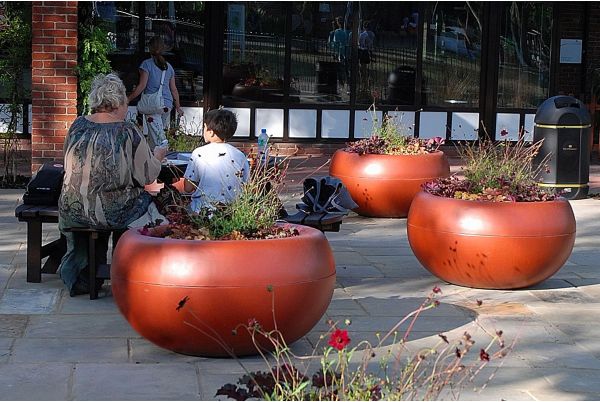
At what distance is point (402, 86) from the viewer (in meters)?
17.2

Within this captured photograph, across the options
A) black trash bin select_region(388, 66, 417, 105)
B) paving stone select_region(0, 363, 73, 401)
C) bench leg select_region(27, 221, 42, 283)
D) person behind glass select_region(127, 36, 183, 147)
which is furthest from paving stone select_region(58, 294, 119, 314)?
black trash bin select_region(388, 66, 417, 105)

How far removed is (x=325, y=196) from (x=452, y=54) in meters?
9.24

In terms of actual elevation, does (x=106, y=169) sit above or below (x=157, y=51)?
below

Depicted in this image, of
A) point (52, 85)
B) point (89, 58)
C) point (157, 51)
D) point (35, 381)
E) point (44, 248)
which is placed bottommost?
point (35, 381)

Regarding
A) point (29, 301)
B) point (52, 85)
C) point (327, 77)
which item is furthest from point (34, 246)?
point (327, 77)

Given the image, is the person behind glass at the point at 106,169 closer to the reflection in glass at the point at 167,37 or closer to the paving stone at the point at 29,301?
the paving stone at the point at 29,301

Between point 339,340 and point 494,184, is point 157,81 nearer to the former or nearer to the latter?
point 494,184

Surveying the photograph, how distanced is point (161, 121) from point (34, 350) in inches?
281

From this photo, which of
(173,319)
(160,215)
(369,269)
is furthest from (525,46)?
(173,319)

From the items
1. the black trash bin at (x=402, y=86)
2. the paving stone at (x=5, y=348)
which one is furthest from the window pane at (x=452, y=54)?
the paving stone at (x=5, y=348)

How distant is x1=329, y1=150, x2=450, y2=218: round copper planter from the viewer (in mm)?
11352

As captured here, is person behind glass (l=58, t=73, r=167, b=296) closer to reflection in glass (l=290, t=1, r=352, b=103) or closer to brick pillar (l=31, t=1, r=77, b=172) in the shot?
brick pillar (l=31, t=1, r=77, b=172)

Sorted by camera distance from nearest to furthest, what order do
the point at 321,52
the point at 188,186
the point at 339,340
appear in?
the point at 339,340
the point at 188,186
the point at 321,52

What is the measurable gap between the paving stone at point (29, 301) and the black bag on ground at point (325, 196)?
2011 millimetres
